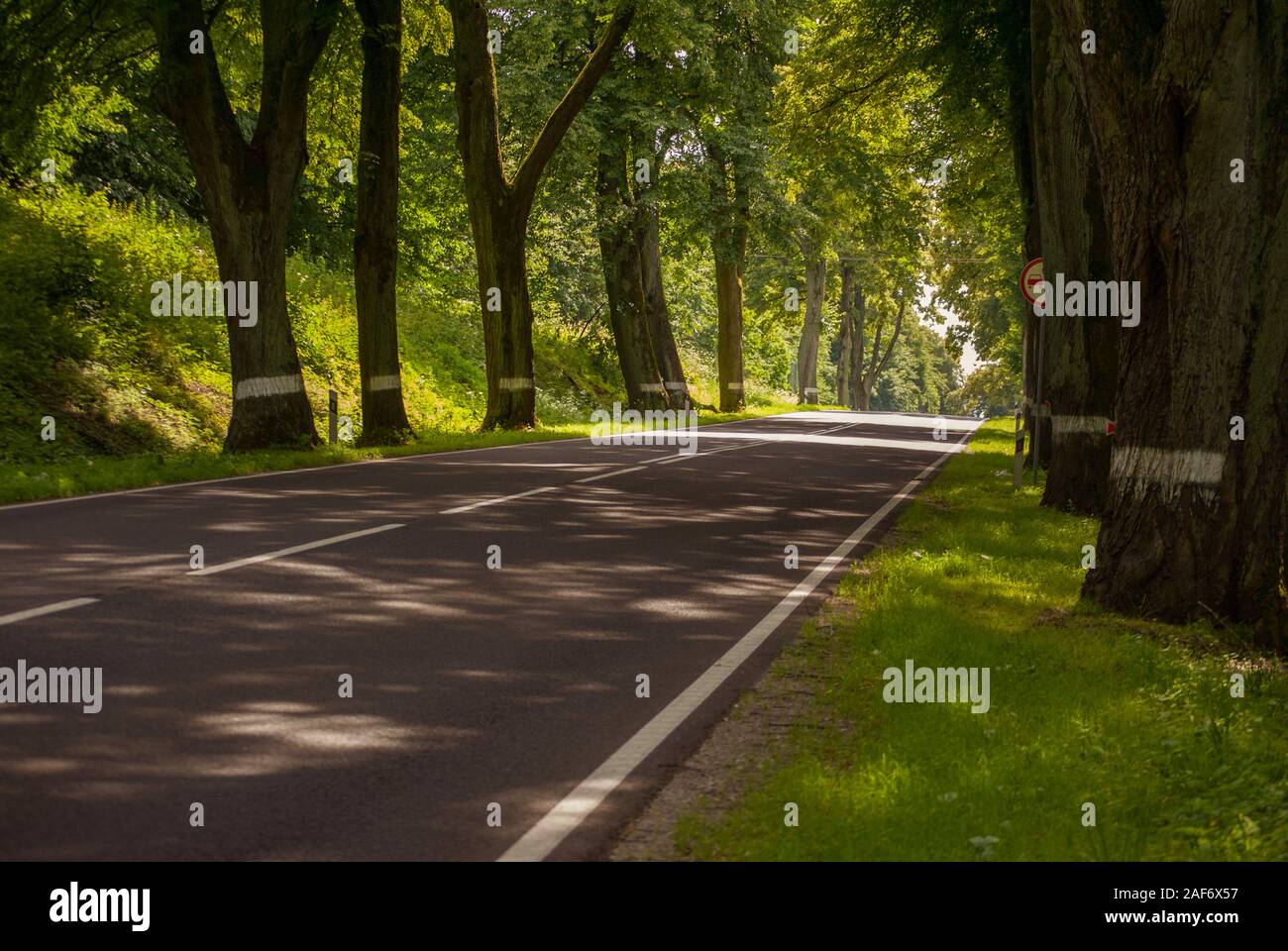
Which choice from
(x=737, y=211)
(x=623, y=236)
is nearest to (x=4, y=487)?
(x=623, y=236)

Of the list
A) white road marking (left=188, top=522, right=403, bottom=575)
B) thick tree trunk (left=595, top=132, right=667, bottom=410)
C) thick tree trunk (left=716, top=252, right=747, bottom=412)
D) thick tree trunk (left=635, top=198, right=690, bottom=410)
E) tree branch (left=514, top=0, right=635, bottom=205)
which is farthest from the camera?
thick tree trunk (left=716, top=252, right=747, bottom=412)

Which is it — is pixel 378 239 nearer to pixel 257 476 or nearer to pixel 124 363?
pixel 124 363

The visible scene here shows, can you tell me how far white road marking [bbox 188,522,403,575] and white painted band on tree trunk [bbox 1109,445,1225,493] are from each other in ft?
19.8

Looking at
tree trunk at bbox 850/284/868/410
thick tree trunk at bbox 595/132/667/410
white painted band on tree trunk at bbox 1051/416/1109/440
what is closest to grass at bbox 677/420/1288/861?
white painted band on tree trunk at bbox 1051/416/1109/440

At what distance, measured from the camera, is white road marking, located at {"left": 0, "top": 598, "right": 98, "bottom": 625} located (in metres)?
7.65

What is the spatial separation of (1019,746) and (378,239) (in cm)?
1900

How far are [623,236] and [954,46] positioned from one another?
1705 cm

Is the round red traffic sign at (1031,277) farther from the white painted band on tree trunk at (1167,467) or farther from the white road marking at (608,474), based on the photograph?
the white painted band on tree trunk at (1167,467)

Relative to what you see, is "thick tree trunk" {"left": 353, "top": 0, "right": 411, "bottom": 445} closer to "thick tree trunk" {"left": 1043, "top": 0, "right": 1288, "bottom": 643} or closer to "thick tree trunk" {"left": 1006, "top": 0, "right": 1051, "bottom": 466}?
"thick tree trunk" {"left": 1006, "top": 0, "right": 1051, "bottom": 466}

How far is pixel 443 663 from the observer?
7410 mm

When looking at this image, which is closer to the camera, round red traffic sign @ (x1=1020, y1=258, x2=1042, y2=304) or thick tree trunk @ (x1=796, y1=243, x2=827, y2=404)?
round red traffic sign @ (x1=1020, y1=258, x2=1042, y2=304)

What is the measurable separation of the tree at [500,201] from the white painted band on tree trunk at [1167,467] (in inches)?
783

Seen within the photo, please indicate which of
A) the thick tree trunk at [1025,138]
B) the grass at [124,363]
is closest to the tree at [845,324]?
the grass at [124,363]

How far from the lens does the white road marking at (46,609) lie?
7.65 meters
